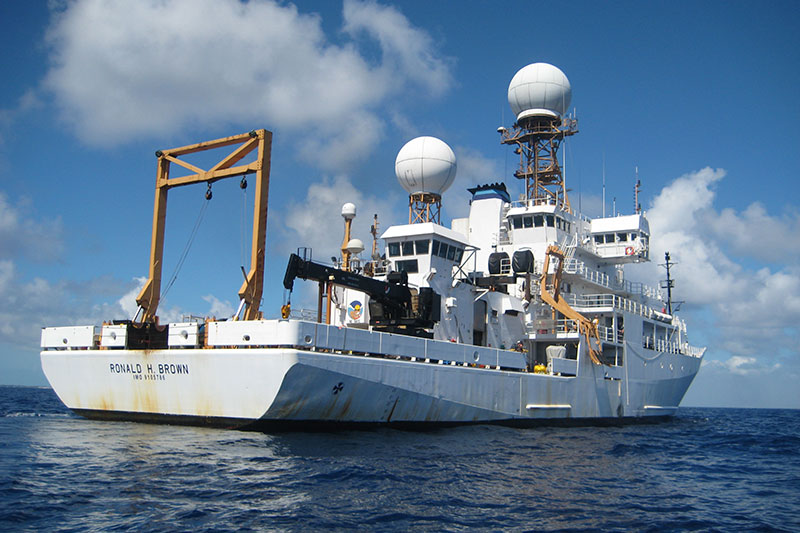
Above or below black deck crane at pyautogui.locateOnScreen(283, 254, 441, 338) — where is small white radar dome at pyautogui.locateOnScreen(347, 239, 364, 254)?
above

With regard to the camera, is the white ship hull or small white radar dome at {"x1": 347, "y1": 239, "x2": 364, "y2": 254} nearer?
the white ship hull

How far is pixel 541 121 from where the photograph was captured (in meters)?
39.9

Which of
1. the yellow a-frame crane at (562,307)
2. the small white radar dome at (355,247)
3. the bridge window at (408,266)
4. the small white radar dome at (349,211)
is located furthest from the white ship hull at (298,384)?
the small white radar dome at (349,211)

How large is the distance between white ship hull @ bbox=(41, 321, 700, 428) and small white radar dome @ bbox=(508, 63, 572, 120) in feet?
58.9

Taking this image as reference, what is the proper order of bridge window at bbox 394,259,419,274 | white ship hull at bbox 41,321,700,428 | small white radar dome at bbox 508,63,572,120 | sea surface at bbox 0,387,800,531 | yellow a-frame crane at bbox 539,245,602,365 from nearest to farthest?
sea surface at bbox 0,387,800,531
white ship hull at bbox 41,321,700,428
bridge window at bbox 394,259,419,274
yellow a-frame crane at bbox 539,245,602,365
small white radar dome at bbox 508,63,572,120

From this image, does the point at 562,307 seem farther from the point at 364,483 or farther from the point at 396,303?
the point at 364,483

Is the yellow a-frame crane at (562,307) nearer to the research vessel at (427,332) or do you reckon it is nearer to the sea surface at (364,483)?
the research vessel at (427,332)

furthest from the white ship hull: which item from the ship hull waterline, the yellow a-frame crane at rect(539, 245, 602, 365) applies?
the yellow a-frame crane at rect(539, 245, 602, 365)

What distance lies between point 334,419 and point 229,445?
4.43 meters

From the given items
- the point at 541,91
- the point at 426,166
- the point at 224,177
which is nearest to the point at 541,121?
the point at 541,91

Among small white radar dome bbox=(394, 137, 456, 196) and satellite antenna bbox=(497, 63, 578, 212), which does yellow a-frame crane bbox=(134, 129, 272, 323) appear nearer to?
small white radar dome bbox=(394, 137, 456, 196)

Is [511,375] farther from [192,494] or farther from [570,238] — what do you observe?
[192,494]

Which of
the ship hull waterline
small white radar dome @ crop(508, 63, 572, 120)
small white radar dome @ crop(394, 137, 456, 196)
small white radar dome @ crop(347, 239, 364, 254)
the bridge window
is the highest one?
small white radar dome @ crop(508, 63, 572, 120)

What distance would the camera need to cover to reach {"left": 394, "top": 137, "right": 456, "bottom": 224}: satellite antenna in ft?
104
